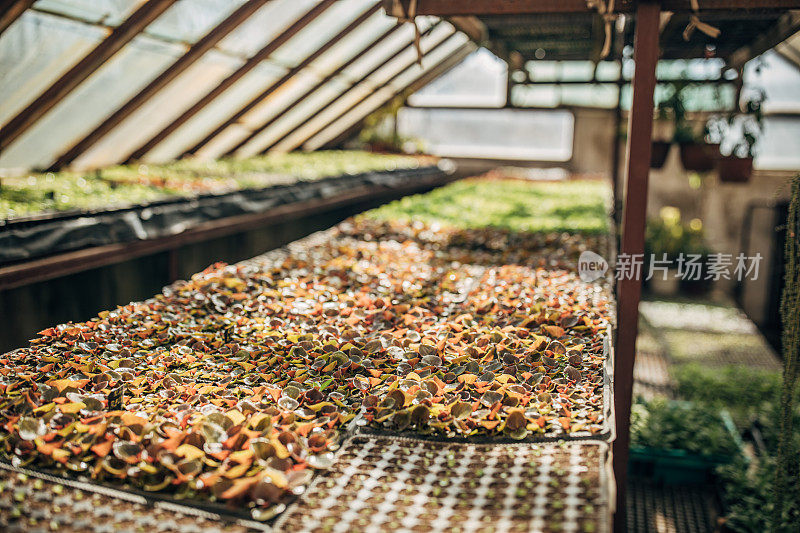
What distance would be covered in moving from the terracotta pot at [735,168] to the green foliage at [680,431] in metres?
1.81

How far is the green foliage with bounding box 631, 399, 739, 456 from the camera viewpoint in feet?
12.7

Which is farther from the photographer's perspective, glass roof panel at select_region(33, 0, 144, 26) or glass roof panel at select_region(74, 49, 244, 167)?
glass roof panel at select_region(74, 49, 244, 167)

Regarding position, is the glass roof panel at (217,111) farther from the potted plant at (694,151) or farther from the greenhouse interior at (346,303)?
the potted plant at (694,151)


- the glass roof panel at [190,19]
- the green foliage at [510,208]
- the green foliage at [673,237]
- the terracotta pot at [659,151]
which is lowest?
the green foliage at [673,237]

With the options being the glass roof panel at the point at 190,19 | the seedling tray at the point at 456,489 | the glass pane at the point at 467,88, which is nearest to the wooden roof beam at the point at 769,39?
the seedling tray at the point at 456,489

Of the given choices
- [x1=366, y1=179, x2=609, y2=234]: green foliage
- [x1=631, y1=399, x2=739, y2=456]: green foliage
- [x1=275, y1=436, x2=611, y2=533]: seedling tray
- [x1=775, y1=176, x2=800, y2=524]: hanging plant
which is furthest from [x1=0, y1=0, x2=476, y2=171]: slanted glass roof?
[x1=275, y1=436, x2=611, y2=533]: seedling tray

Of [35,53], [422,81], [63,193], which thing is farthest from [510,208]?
[422,81]

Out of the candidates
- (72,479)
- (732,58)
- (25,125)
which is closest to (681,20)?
(732,58)

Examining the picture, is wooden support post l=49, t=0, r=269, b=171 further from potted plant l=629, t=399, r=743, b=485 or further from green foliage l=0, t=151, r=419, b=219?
potted plant l=629, t=399, r=743, b=485

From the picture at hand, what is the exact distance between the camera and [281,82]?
6.86 meters

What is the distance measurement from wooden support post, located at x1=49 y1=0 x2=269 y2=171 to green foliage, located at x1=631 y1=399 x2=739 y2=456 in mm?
4163

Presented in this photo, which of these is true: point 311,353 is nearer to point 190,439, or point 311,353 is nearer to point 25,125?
point 190,439

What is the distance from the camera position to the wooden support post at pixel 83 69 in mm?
4391

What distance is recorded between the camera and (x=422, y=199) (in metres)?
5.93
